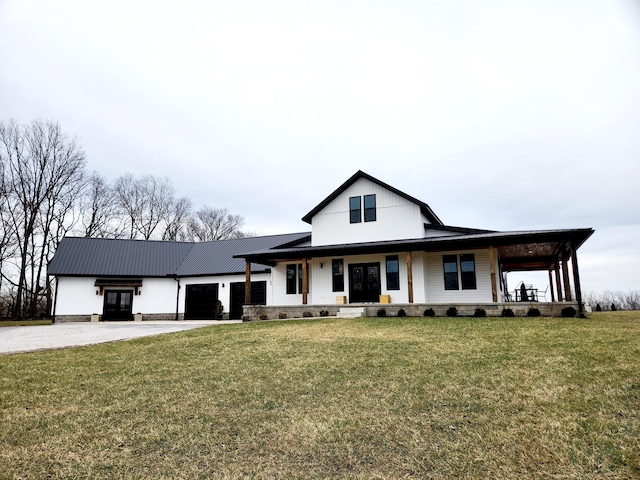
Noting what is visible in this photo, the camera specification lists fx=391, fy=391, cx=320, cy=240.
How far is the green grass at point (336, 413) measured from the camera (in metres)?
3.33

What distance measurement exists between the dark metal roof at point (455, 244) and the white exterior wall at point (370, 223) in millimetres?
599

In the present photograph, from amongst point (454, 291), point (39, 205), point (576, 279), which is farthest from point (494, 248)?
point (39, 205)

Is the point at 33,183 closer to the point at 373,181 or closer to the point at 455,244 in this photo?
the point at 373,181

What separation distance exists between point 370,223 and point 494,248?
5.57m

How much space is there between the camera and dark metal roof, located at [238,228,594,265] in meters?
14.2

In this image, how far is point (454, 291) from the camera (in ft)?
57.2

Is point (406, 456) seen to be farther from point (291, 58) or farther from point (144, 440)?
point (291, 58)

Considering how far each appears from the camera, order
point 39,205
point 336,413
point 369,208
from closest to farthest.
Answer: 1. point 336,413
2. point 369,208
3. point 39,205

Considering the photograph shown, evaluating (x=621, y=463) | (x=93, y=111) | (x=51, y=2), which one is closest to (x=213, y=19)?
(x=51, y=2)

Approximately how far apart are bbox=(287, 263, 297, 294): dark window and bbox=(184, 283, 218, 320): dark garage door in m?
6.01

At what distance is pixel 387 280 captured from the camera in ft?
59.3

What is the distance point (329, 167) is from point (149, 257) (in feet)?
44.7

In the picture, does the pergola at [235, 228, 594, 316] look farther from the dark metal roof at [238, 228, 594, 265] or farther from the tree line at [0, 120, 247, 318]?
the tree line at [0, 120, 247, 318]

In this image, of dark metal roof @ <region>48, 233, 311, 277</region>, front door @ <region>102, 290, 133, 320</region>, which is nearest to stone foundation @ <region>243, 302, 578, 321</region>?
dark metal roof @ <region>48, 233, 311, 277</region>
